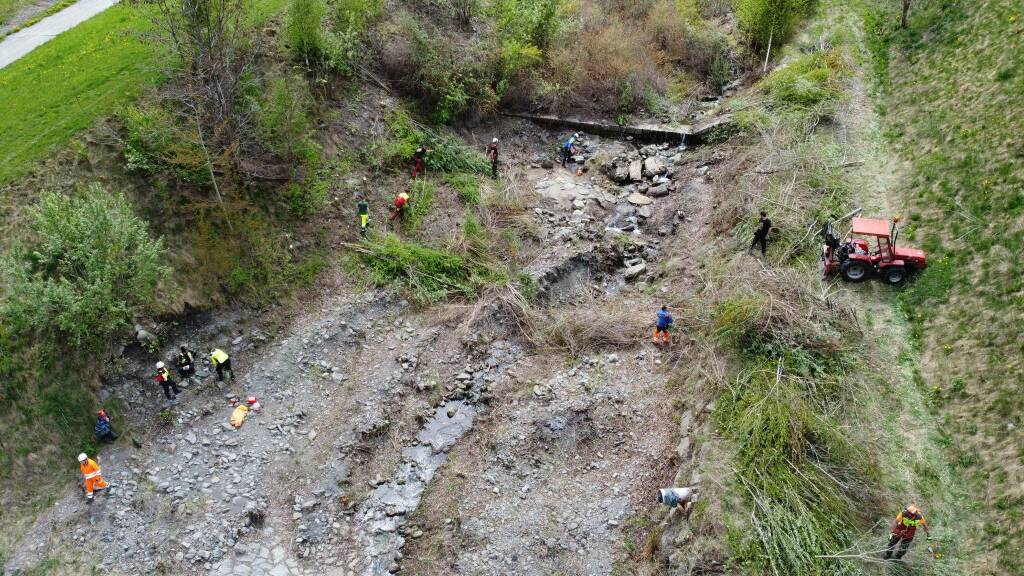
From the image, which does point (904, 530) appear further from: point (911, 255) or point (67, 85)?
point (67, 85)

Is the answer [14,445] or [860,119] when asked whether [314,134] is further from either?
[860,119]

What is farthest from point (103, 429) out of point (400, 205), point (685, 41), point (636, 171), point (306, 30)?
point (685, 41)

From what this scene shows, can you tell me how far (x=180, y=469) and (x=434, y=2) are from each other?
19.7 m

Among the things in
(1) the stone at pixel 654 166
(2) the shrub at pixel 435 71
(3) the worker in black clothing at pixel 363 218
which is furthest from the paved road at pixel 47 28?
(1) the stone at pixel 654 166

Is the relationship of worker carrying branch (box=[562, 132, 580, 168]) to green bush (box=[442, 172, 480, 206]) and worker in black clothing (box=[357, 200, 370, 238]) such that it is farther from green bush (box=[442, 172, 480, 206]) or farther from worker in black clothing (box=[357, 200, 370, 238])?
worker in black clothing (box=[357, 200, 370, 238])

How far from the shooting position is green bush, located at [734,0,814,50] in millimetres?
26062

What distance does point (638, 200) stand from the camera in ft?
71.6

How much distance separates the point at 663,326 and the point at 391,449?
23.5 feet

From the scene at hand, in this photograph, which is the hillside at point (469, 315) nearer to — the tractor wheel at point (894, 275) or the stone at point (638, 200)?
the stone at point (638, 200)

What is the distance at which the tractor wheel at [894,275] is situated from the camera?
15727 millimetres

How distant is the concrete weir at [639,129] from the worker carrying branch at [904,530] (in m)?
16.4

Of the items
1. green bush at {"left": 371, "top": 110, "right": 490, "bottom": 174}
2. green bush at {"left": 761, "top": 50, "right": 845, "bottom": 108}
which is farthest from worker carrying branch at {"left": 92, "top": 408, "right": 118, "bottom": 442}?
green bush at {"left": 761, "top": 50, "right": 845, "bottom": 108}

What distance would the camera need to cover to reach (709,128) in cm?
2402

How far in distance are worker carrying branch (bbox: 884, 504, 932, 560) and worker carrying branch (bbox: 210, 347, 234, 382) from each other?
13.8m
